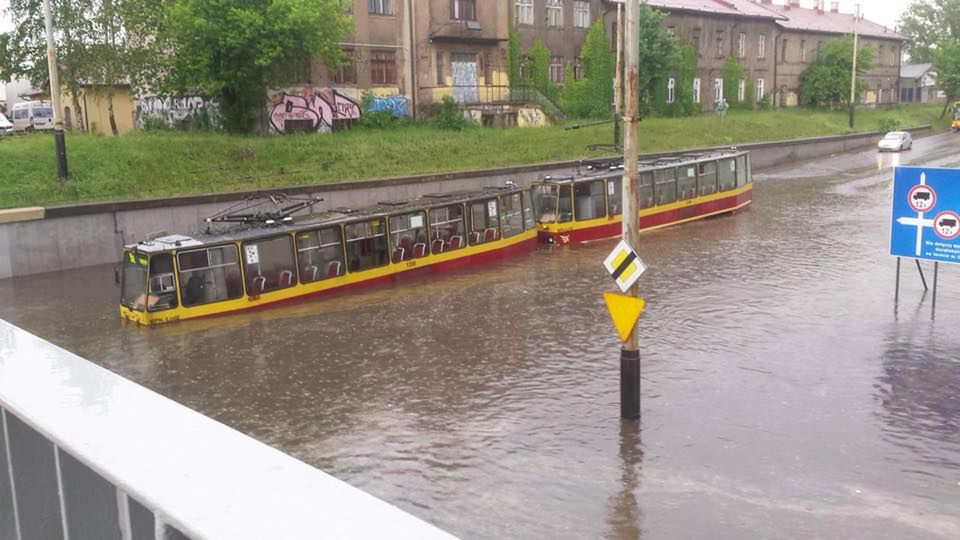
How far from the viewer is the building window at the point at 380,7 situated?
154 feet

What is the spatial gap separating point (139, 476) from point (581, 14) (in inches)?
2343

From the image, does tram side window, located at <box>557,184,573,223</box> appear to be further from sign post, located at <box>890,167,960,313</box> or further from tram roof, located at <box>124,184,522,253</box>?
sign post, located at <box>890,167,960,313</box>

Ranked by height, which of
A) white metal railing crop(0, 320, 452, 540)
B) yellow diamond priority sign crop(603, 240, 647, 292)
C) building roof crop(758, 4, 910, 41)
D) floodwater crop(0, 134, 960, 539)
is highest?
building roof crop(758, 4, 910, 41)

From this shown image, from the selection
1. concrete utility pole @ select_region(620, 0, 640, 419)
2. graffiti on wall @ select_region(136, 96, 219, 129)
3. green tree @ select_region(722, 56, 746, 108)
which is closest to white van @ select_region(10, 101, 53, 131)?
graffiti on wall @ select_region(136, 96, 219, 129)

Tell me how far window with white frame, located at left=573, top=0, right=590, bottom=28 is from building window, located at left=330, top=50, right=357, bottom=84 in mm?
17945

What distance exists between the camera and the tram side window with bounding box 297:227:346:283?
78.0ft

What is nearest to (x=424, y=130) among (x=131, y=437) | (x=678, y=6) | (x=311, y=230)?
(x=311, y=230)

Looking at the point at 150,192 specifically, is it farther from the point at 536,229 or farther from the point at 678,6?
the point at 678,6

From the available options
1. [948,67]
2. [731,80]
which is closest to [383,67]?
[731,80]

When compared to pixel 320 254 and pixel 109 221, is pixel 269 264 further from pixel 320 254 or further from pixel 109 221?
pixel 109 221

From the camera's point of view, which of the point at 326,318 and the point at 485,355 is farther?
the point at 326,318

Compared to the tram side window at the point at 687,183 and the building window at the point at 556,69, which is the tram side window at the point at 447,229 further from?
the building window at the point at 556,69

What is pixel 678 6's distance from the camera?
218 ft

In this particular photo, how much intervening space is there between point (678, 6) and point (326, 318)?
52388mm
